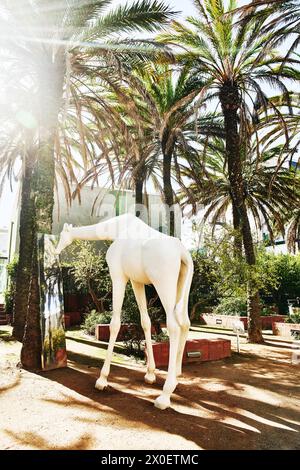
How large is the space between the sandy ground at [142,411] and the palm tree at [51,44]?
1897mm

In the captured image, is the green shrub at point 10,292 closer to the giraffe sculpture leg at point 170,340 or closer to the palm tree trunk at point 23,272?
the palm tree trunk at point 23,272

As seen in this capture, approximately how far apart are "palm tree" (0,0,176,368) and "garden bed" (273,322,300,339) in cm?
1056

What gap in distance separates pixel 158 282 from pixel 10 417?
242 centimetres

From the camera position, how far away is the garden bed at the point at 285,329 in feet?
43.4

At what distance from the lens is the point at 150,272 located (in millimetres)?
4941

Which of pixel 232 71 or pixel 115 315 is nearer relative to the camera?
pixel 115 315

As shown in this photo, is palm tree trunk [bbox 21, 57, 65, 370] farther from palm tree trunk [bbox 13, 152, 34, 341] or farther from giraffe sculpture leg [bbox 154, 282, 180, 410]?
giraffe sculpture leg [bbox 154, 282, 180, 410]

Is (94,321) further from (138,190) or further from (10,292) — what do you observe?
(10,292)

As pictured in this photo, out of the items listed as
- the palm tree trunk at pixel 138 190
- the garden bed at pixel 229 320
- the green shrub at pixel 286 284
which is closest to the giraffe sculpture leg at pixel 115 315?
the palm tree trunk at pixel 138 190

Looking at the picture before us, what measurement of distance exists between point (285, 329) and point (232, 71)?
9792mm

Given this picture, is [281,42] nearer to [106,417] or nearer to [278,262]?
[106,417]

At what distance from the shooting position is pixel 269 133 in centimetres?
1268

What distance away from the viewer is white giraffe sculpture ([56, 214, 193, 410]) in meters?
4.71

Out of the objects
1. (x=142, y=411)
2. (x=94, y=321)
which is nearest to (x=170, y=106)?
(x=94, y=321)
